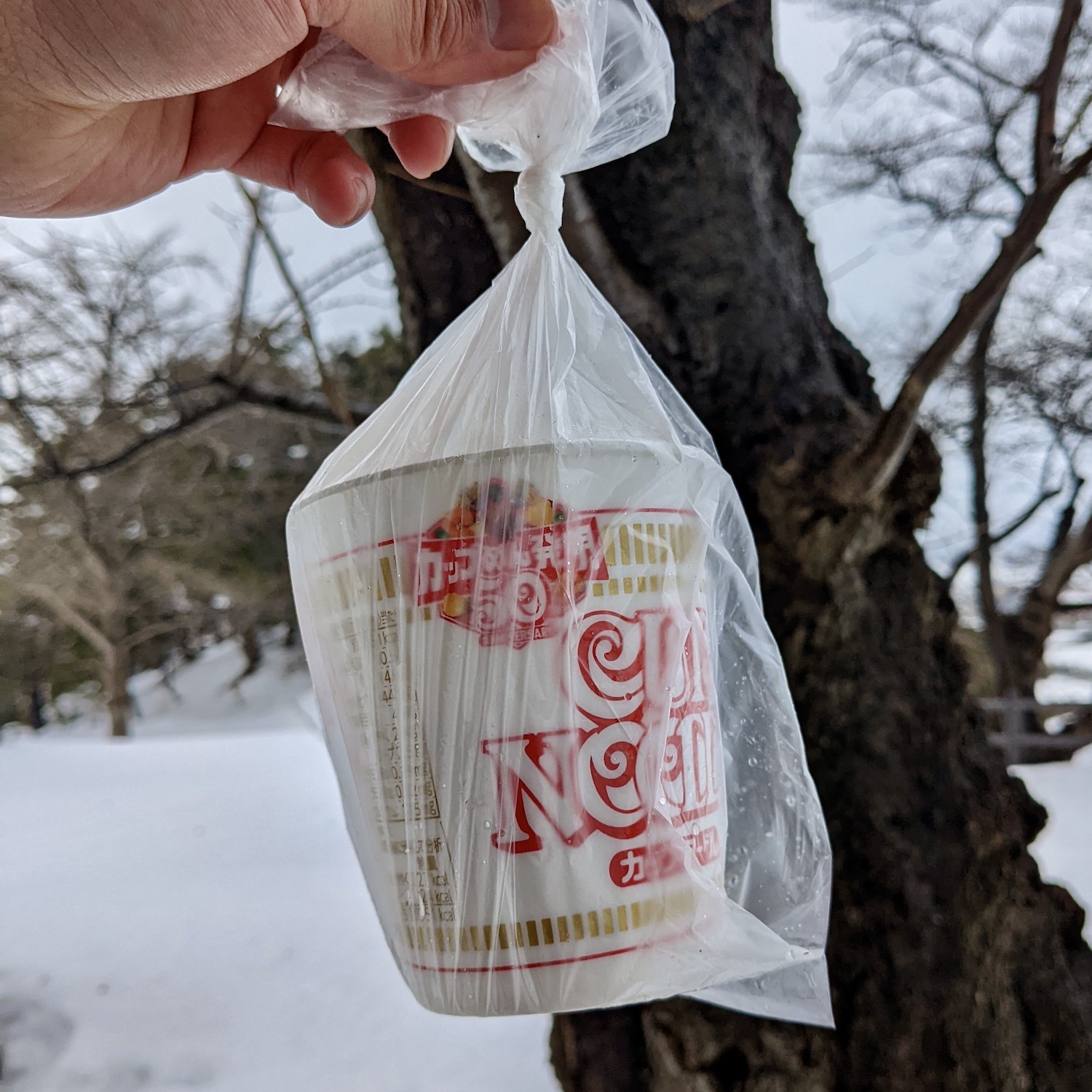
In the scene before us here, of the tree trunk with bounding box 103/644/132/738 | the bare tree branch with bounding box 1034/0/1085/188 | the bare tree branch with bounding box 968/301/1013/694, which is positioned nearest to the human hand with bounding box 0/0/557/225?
the bare tree branch with bounding box 1034/0/1085/188

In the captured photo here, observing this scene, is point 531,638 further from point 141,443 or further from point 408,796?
point 141,443

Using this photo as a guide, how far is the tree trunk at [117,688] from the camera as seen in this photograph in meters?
4.21

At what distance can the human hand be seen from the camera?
0.32 m

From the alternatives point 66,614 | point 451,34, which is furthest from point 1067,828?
point 66,614

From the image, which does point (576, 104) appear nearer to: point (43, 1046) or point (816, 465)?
point (816, 465)

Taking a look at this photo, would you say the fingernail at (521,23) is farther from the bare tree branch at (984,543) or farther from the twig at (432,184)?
the bare tree branch at (984,543)

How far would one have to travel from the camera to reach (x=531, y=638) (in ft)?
1.14

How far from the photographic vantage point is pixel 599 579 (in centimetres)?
35

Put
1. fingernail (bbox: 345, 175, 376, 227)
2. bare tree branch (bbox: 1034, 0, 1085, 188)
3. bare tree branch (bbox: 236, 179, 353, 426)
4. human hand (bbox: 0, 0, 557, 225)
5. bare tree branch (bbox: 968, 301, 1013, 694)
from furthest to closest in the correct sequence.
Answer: bare tree branch (bbox: 968, 301, 1013, 694) < bare tree branch (bbox: 236, 179, 353, 426) < bare tree branch (bbox: 1034, 0, 1085, 188) < fingernail (bbox: 345, 175, 376, 227) < human hand (bbox: 0, 0, 557, 225)

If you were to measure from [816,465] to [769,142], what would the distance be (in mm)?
387

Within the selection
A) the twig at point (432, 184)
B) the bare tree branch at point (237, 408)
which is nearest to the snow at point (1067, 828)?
the twig at point (432, 184)

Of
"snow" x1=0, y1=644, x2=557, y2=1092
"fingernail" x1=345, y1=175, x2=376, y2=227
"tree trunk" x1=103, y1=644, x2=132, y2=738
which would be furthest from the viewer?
"tree trunk" x1=103, y1=644, x2=132, y2=738

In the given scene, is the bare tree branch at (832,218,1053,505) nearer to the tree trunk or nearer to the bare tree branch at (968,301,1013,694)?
the bare tree branch at (968,301,1013,694)

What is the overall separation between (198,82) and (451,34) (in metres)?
0.11
